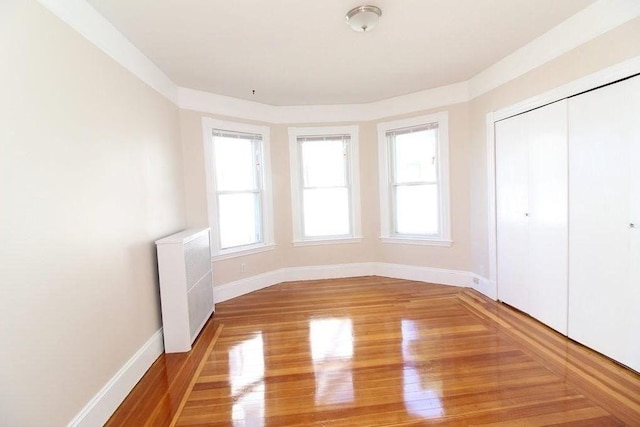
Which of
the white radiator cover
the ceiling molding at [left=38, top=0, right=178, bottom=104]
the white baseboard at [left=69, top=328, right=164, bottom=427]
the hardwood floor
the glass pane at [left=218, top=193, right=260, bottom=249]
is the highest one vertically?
the ceiling molding at [left=38, top=0, right=178, bottom=104]

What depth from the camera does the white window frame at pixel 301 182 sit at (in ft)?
14.9

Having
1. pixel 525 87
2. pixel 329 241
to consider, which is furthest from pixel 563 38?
pixel 329 241

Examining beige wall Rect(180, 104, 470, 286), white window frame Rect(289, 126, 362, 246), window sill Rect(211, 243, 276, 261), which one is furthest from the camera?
white window frame Rect(289, 126, 362, 246)

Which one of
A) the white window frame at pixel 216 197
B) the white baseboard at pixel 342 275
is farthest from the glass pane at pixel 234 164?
A: the white baseboard at pixel 342 275

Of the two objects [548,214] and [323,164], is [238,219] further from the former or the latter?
[548,214]

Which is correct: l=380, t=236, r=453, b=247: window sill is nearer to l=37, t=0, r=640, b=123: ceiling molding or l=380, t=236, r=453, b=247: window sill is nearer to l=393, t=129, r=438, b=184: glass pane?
l=393, t=129, r=438, b=184: glass pane

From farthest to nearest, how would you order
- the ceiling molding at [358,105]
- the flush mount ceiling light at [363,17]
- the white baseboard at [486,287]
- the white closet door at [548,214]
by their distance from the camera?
the white baseboard at [486,287], the white closet door at [548,214], the flush mount ceiling light at [363,17], the ceiling molding at [358,105]

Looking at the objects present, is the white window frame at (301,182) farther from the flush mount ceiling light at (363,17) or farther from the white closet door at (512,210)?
the flush mount ceiling light at (363,17)

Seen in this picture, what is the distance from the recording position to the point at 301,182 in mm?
4621

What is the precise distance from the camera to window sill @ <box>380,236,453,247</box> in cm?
417

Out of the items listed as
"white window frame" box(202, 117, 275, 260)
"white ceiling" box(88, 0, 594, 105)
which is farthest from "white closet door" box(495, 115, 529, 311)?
"white window frame" box(202, 117, 275, 260)

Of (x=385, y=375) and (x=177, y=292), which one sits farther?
(x=177, y=292)

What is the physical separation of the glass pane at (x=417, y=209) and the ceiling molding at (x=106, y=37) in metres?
3.30

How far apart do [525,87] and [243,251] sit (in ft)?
12.0
